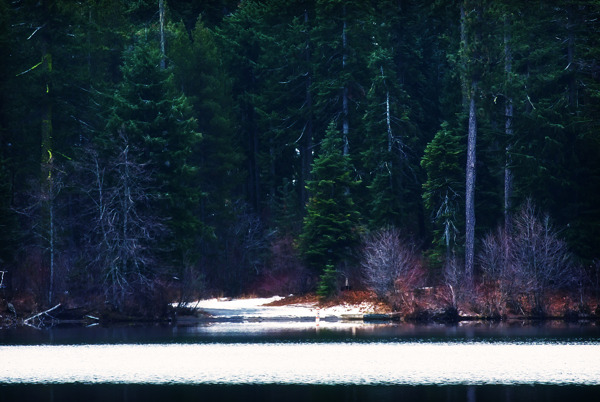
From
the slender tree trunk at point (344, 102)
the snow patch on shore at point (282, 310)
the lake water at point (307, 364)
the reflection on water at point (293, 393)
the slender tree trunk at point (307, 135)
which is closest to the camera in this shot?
the reflection on water at point (293, 393)

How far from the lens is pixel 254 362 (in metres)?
31.0

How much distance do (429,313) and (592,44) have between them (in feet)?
62.1

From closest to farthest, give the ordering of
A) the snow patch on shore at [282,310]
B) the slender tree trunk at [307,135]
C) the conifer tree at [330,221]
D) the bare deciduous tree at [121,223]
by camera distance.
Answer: the bare deciduous tree at [121,223] < the snow patch on shore at [282,310] < the conifer tree at [330,221] < the slender tree trunk at [307,135]

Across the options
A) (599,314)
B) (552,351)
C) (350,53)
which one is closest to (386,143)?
(350,53)

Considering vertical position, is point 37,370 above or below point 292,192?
below

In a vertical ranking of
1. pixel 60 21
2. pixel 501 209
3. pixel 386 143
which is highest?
pixel 60 21

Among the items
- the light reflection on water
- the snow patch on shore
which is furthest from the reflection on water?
the snow patch on shore

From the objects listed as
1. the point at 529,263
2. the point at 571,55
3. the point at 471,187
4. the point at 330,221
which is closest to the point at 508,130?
the point at 571,55

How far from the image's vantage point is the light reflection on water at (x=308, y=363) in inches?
1049

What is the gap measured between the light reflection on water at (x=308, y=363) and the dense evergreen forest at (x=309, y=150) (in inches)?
547

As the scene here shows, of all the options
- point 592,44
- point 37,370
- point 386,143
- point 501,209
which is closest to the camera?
point 37,370

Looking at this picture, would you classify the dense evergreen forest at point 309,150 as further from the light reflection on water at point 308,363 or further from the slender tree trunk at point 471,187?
the light reflection on water at point 308,363

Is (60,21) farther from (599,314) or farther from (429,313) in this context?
(599,314)

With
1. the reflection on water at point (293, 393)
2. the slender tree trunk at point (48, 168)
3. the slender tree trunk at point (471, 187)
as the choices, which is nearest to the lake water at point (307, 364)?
the reflection on water at point (293, 393)
